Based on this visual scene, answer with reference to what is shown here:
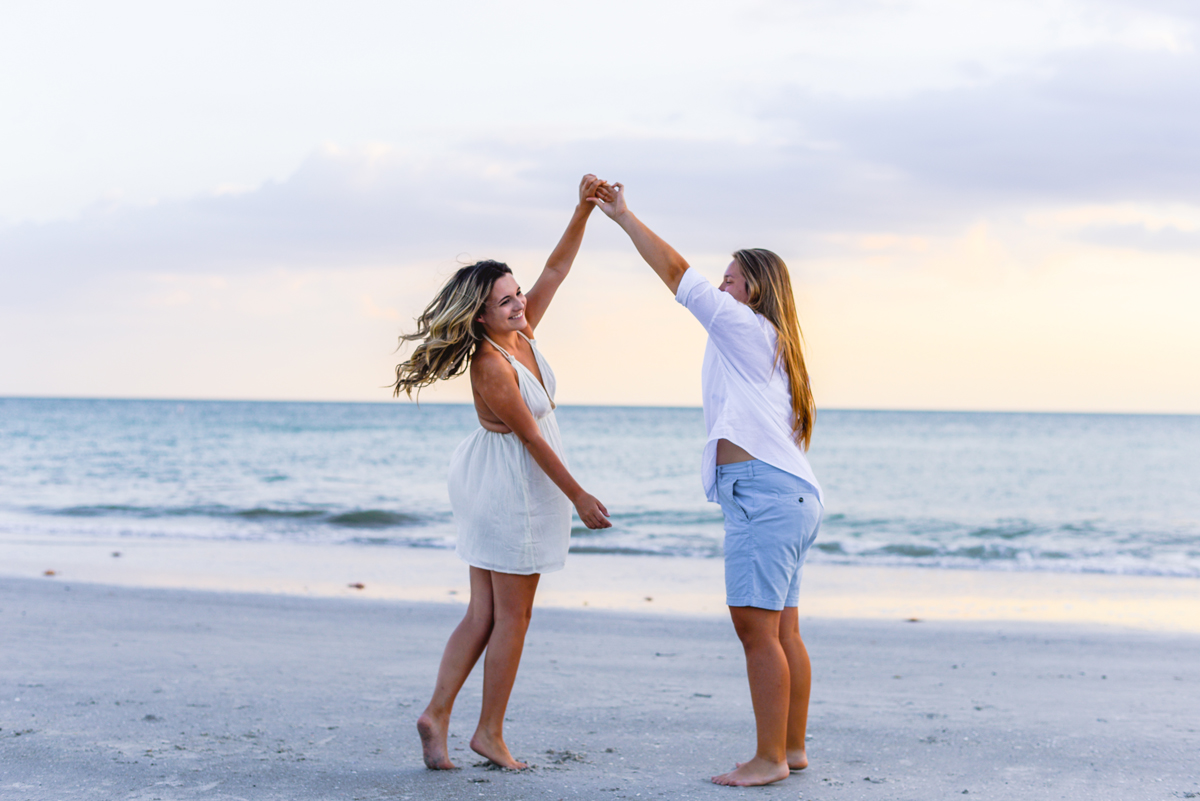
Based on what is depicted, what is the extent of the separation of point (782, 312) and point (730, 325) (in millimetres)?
245

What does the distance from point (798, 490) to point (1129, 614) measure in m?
6.03

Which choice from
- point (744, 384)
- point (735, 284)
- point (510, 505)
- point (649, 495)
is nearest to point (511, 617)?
point (510, 505)

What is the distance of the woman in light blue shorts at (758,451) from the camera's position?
3.09m

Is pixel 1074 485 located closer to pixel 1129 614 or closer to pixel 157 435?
pixel 1129 614

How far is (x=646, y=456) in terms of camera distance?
3231 centimetres

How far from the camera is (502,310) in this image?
3309mm

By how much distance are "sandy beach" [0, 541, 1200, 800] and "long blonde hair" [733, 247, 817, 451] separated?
1.29 metres

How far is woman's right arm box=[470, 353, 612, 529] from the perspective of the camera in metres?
3.09

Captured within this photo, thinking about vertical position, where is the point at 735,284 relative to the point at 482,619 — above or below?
above

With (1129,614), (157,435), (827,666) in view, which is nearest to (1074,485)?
(1129,614)

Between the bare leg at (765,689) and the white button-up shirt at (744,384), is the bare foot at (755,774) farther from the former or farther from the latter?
the white button-up shirt at (744,384)

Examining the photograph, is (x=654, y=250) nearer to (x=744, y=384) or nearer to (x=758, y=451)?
(x=744, y=384)

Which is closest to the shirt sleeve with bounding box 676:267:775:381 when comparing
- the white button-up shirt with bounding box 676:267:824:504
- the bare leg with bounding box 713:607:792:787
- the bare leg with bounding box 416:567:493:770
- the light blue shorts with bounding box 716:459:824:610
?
the white button-up shirt with bounding box 676:267:824:504

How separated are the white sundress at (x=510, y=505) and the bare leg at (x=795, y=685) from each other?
33.5 inches
